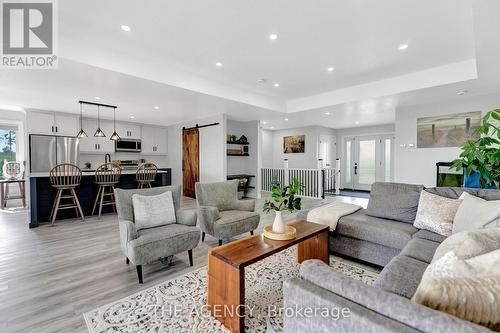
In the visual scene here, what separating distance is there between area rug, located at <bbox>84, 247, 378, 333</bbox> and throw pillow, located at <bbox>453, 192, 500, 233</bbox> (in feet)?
3.01

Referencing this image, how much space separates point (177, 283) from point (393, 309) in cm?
196

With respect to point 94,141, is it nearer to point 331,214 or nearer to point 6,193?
point 6,193

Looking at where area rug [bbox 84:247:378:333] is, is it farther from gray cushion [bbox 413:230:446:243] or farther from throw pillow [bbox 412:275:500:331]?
throw pillow [bbox 412:275:500:331]

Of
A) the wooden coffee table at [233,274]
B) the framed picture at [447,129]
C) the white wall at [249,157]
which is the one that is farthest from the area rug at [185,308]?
the white wall at [249,157]

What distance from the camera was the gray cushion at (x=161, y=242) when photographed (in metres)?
2.21

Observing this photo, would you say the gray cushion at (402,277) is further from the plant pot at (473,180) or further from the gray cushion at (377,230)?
the plant pot at (473,180)

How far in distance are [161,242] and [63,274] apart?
110 centimetres

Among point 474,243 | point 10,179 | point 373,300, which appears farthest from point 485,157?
point 10,179

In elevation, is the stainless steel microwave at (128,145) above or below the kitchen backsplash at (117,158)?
above

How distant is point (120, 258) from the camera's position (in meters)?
2.78

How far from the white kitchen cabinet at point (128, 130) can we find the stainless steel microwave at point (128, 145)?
16 cm

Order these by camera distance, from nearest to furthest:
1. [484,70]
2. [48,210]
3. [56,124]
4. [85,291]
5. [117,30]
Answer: [85,291] < [117,30] < [484,70] < [48,210] < [56,124]

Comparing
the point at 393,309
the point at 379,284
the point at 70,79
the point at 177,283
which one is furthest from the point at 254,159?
the point at 393,309

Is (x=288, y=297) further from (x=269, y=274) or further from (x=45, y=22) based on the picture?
(x=45, y=22)
